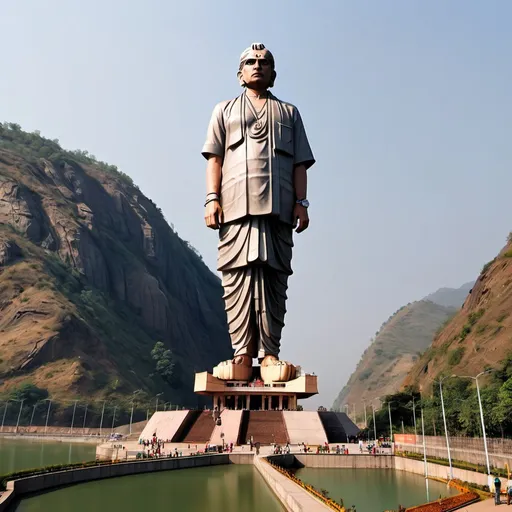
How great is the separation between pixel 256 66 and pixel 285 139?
4.10 m

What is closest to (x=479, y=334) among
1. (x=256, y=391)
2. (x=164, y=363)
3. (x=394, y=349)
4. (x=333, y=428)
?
(x=333, y=428)

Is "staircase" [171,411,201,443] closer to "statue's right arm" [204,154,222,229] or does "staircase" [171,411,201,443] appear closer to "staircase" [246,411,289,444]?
"staircase" [246,411,289,444]

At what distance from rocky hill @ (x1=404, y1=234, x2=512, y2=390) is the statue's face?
28.0 metres

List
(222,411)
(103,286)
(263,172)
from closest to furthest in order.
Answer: (222,411) → (263,172) → (103,286)

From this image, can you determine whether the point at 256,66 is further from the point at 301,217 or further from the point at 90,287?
the point at 90,287

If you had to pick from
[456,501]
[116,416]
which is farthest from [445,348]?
[456,501]

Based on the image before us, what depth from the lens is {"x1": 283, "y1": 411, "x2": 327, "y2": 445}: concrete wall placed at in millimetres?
25617

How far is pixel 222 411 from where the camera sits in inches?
1091

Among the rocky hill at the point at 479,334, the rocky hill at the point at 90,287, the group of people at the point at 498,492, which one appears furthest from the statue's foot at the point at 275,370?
the rocky hill at the point at 90,287

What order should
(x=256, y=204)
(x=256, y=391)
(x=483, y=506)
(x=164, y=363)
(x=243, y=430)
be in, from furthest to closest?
(x=164, y=363) → (x=256, y=204) → (x=256, y=391) → (x=243, y=430) → (x=483, y=506)

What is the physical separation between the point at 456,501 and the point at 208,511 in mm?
5142

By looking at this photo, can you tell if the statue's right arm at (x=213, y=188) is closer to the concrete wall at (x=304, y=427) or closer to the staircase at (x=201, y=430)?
the staircase at (x=201, y=430)

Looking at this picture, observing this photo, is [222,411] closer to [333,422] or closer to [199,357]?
[333,422]

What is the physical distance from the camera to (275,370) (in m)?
30.0
